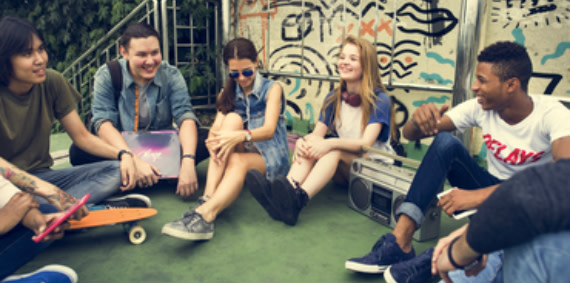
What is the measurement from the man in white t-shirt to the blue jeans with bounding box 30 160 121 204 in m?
1.65

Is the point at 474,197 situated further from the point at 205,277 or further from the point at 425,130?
the point at 205,277

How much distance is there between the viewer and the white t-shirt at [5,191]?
187cm

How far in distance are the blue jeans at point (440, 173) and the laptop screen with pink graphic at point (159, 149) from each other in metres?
1.74

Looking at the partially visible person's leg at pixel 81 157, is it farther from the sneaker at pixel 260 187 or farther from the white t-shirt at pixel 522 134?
the white t-shirt at pixel 522 134

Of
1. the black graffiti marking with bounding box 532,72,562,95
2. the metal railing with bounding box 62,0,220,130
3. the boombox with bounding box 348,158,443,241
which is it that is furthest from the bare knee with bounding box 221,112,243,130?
the metal railing with bounding box 62,0,220,130

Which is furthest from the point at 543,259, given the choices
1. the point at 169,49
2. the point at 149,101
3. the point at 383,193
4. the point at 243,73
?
the point at 169,49

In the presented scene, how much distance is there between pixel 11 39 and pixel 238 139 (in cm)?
138

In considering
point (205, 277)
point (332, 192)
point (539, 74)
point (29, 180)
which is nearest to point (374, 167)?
point (332, 192)

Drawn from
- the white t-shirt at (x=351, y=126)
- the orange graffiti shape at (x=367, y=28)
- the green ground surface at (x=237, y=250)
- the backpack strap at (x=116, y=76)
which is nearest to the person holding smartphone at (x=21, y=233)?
the green ground surface at (x=237, y=250)

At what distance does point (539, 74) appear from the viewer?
3.33 meters

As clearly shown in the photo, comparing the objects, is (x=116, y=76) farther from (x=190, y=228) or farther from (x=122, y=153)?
(x=190, y=228)

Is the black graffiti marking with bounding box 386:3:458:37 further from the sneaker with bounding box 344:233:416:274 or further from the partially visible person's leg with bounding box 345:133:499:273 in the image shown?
the sneaker with bounding box 344:233:416:274

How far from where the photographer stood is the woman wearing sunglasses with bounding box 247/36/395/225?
9.14 ft

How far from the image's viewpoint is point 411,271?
2027 mm
